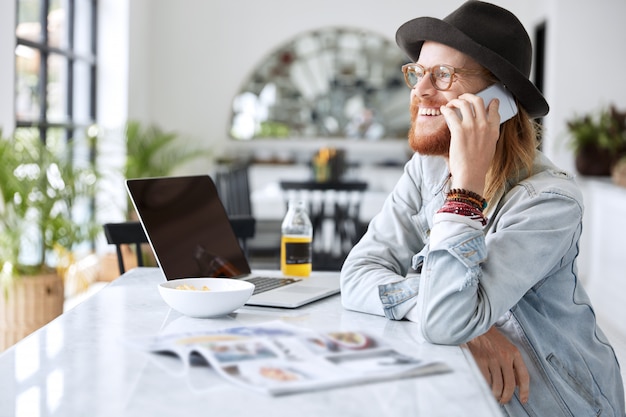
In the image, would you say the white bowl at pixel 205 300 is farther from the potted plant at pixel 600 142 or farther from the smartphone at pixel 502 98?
the potted plant at pixel 600 142

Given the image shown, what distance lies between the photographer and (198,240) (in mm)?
1927

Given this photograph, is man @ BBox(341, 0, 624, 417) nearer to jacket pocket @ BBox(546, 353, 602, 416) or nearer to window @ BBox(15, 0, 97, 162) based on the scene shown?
jacket pocket @ BBox(546, 353, 602, 416)

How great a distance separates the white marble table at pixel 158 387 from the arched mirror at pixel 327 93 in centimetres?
709

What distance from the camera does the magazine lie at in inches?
42.6

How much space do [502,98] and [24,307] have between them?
120 inches

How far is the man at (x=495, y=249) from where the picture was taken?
1.42m

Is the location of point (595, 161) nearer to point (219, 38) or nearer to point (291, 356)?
point (219, 38)

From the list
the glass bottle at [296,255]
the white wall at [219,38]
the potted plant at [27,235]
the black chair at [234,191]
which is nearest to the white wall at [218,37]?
the white wall at [219,38]

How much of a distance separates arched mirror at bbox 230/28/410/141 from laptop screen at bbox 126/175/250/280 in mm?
6427

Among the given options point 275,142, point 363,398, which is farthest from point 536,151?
point 275,142

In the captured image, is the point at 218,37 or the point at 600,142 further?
the point at 218,37

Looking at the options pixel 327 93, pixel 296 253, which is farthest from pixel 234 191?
pixel 327 93

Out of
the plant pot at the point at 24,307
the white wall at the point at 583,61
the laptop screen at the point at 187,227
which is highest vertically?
the white wall at the point at 583,61

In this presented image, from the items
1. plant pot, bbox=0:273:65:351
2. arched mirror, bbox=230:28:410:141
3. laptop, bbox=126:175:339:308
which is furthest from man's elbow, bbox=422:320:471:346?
arched mirror, bbox=230:28:410:141
